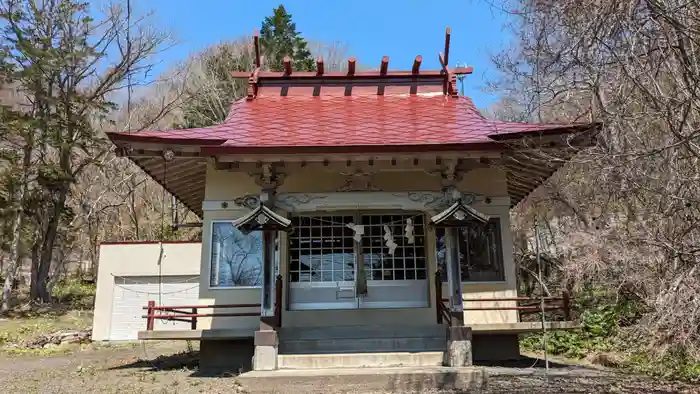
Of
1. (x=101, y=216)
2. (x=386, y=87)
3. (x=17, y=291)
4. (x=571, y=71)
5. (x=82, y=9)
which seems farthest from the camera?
(x=101, y=216)

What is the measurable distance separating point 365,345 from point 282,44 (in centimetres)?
2591

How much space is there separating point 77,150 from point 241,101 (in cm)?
1594

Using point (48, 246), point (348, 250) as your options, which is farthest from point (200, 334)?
point (48, 246)

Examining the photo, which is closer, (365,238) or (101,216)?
(365,238)

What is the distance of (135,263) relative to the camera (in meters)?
17.0

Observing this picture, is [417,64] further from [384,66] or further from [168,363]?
[168,363]

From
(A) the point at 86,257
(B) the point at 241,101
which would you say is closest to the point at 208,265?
(B) the point at 241,101

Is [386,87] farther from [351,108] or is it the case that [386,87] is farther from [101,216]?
[101,216]

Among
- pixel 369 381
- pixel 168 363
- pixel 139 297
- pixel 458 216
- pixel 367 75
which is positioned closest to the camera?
pixel 369 381

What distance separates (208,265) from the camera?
9391 mm

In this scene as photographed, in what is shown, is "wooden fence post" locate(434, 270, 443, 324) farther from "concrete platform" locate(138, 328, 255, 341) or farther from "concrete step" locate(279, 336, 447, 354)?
"concrete platform" locate(138, 328, 255, 341)

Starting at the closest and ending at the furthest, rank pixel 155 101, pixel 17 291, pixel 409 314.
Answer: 1. pixel 409 314
2. pixel 17 291
3. pixel 155 101

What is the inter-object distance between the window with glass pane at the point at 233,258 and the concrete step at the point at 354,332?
118cm

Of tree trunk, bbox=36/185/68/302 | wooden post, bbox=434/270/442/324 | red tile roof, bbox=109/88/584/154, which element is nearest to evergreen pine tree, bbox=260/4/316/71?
tree trunk, bbox=36/185/68/302
